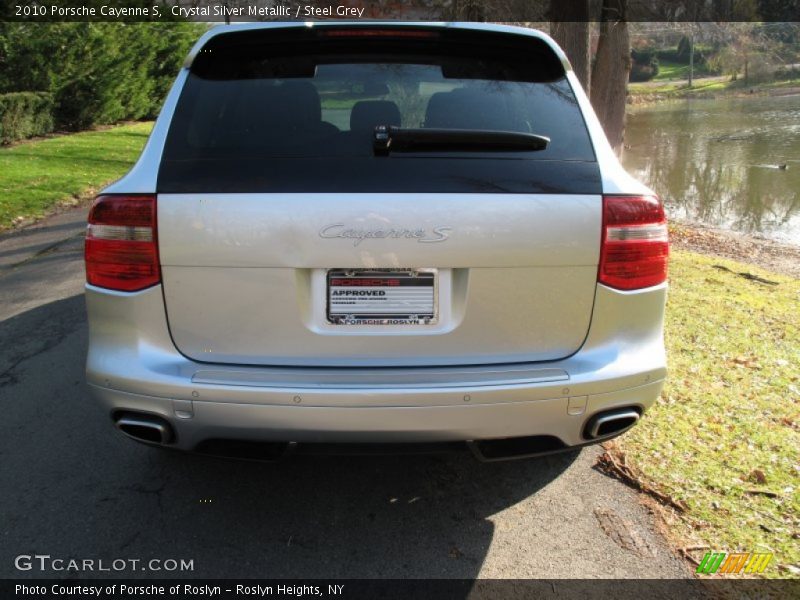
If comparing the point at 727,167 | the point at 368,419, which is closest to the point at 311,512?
the point at 368,419

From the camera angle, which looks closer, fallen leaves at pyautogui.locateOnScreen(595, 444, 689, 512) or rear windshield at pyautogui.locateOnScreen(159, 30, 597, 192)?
rear windshield at pyautogui.locateOnScreen(159, 30, 597, 192)

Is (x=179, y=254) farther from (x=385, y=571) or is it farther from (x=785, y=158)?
(x=785, y=158)

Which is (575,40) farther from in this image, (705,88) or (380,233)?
(705,88)

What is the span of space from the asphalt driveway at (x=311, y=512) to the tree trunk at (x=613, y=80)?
757 centimetres

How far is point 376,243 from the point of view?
2281 mm

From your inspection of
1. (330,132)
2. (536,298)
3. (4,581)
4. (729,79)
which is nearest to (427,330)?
(536,298)

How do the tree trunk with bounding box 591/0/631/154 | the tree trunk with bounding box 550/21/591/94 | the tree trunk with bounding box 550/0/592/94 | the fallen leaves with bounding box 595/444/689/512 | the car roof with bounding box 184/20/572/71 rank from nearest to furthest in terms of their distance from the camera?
1. the car roof with bounding box 184/20/572/71
2. the fallen leaves with bounding box 595/444/689/512
3. the tree trunk with bounding box 550/0/592/94
4. the tree trunk with bounding box 550/21/591/94
5. the tree trunk with bounding box 591/0/631/154

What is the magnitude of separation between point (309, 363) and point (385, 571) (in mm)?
869

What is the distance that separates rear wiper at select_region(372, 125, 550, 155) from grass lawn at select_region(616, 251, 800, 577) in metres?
1.77

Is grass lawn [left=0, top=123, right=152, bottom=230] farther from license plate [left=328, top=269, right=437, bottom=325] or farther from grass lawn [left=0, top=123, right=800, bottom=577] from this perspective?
grass lawn [left=0, top=123, right=800, bottom=577]

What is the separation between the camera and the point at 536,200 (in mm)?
2344

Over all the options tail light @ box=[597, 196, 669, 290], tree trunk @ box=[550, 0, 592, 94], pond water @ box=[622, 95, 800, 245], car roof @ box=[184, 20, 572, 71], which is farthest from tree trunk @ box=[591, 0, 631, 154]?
tail light @ box=[597, 196, 669, 290]

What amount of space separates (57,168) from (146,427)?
12690 mm

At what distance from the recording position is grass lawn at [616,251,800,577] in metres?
2.87
